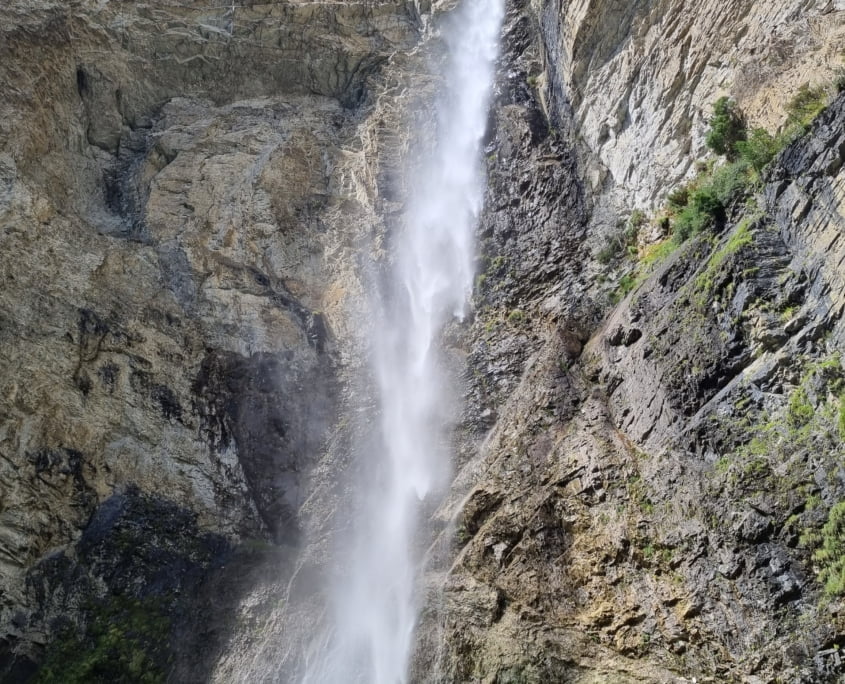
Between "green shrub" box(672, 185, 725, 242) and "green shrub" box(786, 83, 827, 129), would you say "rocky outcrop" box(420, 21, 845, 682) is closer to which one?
"green shrub" box(672, 185, 725, 242)

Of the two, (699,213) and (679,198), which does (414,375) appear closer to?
(679,198)

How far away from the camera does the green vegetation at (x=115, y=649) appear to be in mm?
12891

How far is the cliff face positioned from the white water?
0.74 metres

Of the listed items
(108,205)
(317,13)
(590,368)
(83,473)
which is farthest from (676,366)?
(317,13)

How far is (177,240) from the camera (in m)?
19.0

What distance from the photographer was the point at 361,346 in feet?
58.5

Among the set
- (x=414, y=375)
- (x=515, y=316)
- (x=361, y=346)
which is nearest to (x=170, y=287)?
(x=361, y=346)

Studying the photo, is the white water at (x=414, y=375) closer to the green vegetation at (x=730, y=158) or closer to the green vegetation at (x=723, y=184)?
the green vegetation at (x=723, y=184)

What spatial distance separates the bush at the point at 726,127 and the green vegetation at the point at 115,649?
14.0 m

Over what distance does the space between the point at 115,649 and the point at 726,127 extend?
1504 centimetres

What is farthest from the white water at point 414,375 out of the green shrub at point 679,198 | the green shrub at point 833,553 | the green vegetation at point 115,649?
the green shrub at point 833,553

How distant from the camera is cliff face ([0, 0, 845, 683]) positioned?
27.6 feet

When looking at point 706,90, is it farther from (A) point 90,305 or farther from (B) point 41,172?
(B) point 41,172

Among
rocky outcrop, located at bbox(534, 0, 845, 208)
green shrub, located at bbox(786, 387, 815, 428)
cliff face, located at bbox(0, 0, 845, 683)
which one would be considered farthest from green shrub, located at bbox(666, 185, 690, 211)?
green shrub, located at bbox(786, 387, 815, 428)
